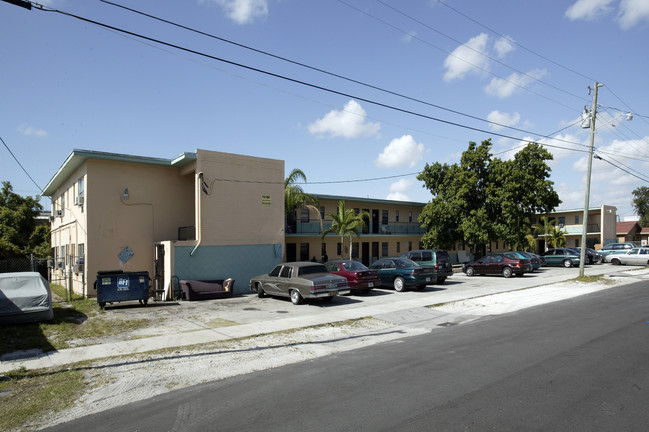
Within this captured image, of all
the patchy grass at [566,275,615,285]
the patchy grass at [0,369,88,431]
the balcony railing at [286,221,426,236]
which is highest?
the balcony railing at [286,221,426,236]

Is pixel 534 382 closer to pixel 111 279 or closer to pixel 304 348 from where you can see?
pixel 304 348

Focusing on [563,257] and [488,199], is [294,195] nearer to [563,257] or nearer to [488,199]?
[488,199]

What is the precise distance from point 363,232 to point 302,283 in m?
19.1

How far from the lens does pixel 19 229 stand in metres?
30.9

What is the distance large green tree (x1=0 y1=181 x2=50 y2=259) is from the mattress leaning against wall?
20.0m

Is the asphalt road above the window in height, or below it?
below

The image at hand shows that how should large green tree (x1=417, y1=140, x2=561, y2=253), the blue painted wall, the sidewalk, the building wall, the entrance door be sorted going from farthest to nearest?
the entrance door → large green tree (x1=417, y1=140, x2=561, y2=253) → the blue painted wall → the building wall → the sidewalk

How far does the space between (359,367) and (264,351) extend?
7.89ft

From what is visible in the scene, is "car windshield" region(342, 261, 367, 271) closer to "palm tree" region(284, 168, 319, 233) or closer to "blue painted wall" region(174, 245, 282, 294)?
"blue painted wall" region(174, 245, 282, 294)

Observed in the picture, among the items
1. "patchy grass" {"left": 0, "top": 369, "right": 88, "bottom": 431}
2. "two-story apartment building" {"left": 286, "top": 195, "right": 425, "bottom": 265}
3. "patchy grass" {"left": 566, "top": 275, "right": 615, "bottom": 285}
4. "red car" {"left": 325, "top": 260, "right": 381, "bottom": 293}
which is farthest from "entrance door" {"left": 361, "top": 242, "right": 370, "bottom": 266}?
"patchy grass" {"left": 0, "top": 369, "right": 88, "bottom": 431}

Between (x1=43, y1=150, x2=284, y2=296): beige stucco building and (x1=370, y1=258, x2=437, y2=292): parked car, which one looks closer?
(x1=43, y1=150, x2=284, y2=296): beige stucco building

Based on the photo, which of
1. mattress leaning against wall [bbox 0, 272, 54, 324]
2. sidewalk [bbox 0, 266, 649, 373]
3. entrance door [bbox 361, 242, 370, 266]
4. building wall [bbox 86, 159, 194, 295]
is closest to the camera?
sidewalk [bbox 0, 266, 649, 373]

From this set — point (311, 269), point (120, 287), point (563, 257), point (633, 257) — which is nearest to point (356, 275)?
point (311, 269)

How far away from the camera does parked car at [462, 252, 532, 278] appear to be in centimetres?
2525
